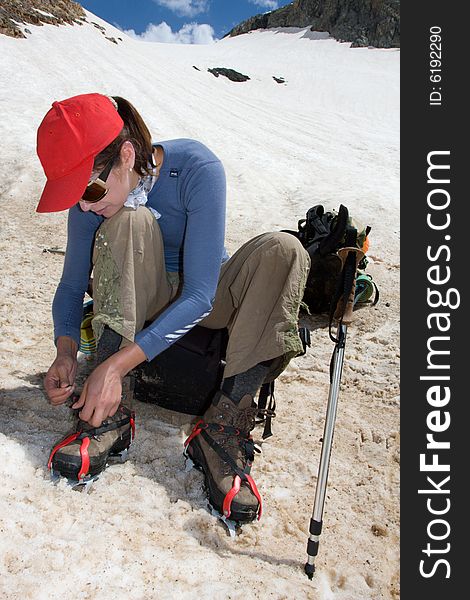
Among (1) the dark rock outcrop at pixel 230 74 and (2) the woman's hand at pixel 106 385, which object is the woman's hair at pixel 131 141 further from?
(1) the dark rock outcrop at pixel 230 74

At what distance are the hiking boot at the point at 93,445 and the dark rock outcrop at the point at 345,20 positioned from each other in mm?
60735

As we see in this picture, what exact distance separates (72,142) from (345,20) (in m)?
70.3

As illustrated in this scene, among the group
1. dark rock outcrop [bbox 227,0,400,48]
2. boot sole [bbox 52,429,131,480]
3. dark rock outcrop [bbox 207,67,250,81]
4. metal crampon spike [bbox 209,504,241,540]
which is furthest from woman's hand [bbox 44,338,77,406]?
dark rock outcrop [bbox 227,0,400,48]

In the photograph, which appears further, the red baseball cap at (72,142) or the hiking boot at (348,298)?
the hiking boot at (348,298)

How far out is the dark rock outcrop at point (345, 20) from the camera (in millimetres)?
58500

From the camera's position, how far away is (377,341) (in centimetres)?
425

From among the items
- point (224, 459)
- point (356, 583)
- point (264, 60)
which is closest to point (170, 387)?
point (224, 459)

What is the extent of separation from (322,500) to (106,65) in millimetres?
19810

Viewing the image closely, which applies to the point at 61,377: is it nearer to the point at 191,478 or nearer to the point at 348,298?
the point at 191,478

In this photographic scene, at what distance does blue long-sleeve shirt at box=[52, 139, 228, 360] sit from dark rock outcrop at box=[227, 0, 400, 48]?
6014 centimetres

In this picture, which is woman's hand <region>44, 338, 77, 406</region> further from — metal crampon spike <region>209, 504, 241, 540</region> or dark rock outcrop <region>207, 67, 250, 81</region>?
dark rock outcrop <region>207, 67, 250, 81</region>

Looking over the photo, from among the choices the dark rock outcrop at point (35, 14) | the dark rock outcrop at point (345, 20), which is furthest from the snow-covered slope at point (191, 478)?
the dark rock outcrop at point (345, 20)

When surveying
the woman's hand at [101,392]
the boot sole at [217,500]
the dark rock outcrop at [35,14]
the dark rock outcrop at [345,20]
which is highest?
the dark rock outcrop at [345,20]

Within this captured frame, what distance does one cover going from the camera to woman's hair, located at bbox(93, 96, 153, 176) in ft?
6.97
